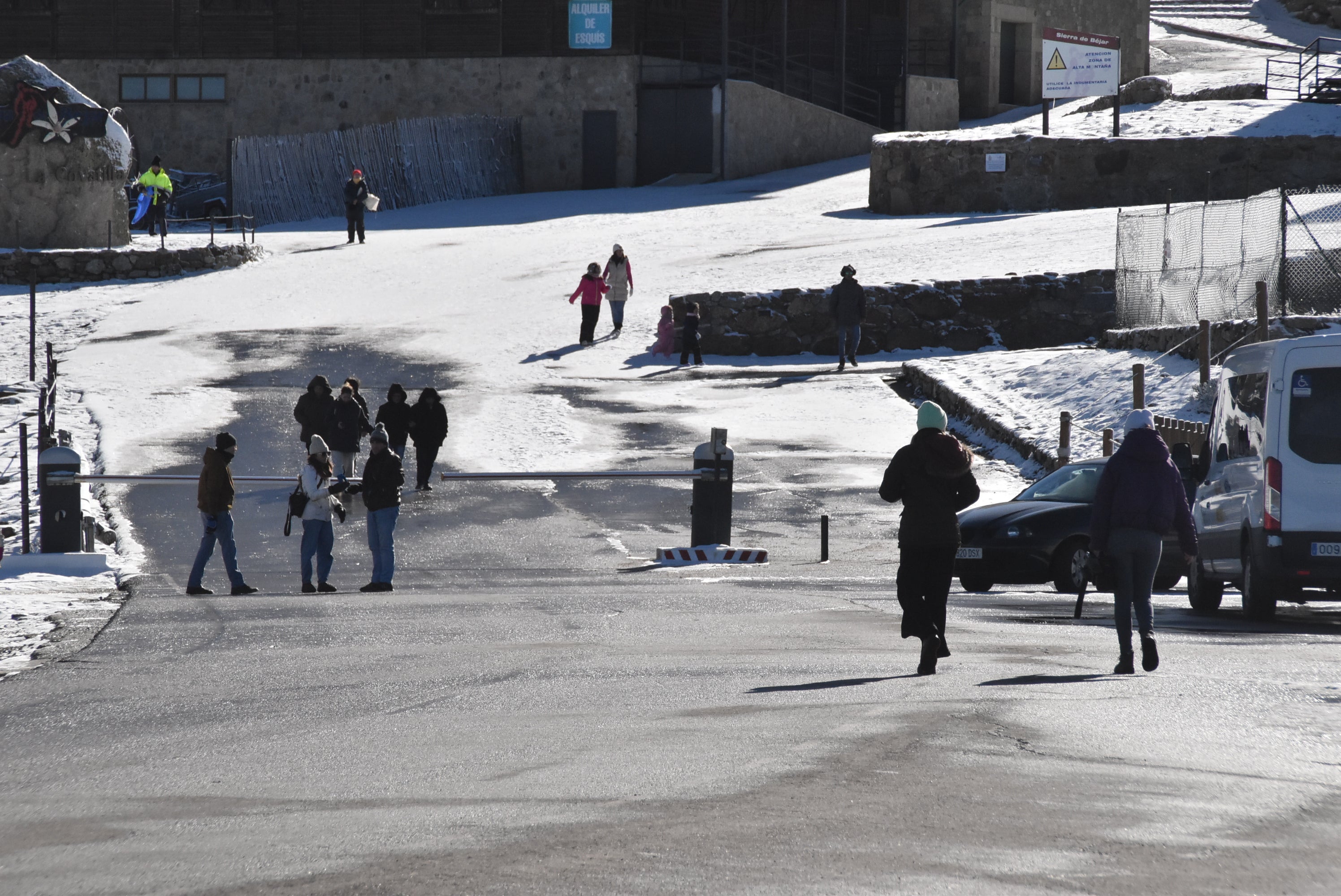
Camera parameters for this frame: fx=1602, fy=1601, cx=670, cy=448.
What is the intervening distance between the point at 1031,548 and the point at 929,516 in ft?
20.9

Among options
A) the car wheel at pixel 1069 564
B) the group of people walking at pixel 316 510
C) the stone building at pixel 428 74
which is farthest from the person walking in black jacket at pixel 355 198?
the car wheel at pixel 1069 564

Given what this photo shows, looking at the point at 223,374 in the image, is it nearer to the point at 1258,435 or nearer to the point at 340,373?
the point at 340,373

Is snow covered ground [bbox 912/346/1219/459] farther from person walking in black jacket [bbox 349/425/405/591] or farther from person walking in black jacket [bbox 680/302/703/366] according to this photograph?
person walking in black jacket [bbox 349/425/405/591]

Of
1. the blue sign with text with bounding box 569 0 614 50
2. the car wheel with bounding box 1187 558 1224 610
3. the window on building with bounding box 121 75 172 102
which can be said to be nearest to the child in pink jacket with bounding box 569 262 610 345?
the car wheel with bounding box 1187 558 1224 610

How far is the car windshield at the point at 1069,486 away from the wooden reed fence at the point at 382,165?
31.3 m

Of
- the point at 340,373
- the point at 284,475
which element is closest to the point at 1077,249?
the point at 340,373

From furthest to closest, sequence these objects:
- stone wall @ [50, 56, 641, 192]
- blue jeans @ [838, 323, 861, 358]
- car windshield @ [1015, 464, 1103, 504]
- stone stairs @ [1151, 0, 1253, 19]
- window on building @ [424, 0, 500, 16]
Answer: stone stairs @ [1151, 0, 1253, 19] < stone wall @ [50, 56, 641, 192] < window on building @ [424, 0, 500, 16] < blue jeans @ [838, 323, 861, 358] < car windshield @ [1015, 464, 1103, 504]

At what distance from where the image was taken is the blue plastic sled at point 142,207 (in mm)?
42188

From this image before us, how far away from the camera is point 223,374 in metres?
25.7

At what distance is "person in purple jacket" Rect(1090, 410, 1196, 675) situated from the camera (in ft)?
30.3

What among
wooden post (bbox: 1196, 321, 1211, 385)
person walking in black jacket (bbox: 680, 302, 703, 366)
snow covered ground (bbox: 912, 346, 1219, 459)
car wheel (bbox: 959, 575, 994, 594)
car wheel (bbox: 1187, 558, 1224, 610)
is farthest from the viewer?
person walking in black jacket (bbox: 680, 302, 703, 366)

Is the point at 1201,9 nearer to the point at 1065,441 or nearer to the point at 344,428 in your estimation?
the point at 1065,441

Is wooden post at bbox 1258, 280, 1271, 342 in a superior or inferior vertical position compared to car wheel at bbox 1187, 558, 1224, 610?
superior

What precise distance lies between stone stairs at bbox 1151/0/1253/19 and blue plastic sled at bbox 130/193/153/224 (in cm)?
4432
